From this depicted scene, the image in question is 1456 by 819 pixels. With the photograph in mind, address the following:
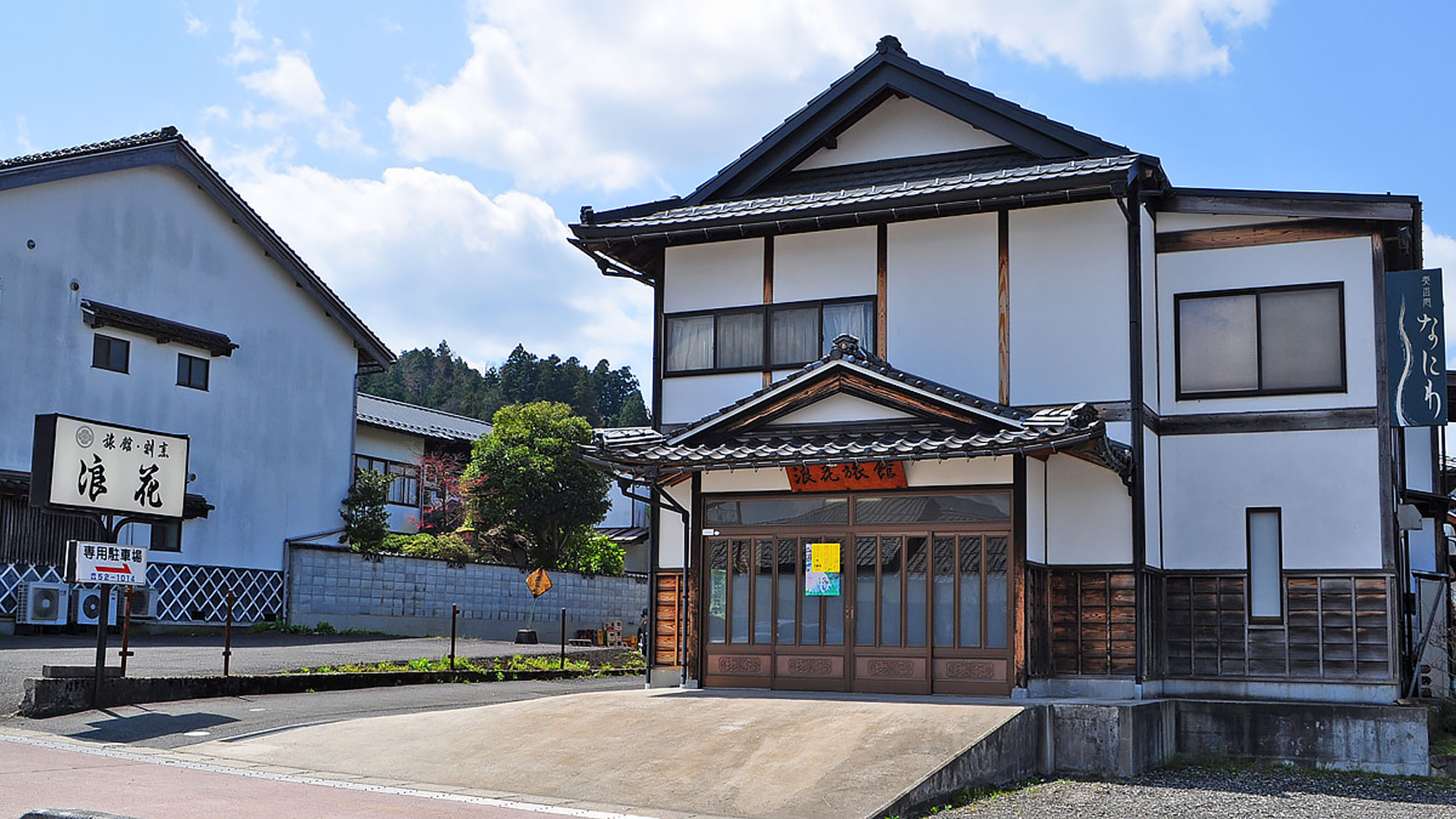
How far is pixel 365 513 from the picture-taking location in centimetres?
3306

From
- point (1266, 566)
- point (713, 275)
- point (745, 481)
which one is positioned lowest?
point (1266, 566)

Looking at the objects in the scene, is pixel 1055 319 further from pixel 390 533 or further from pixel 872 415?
pixel 390 533

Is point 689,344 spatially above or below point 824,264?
below

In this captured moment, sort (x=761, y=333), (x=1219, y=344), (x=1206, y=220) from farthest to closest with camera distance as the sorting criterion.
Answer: (x=761, y=333) < (x=1206, y=220) < (x=1219, y=344)

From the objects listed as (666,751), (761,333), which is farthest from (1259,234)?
(666,751)

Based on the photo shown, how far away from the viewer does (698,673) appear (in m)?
17.4

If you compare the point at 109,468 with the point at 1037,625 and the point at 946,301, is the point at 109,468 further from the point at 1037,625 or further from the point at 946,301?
the point at 1037,625

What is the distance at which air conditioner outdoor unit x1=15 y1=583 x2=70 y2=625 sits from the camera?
2548 centimetres

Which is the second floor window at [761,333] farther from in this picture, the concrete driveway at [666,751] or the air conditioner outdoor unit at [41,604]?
the air conditioner outdoor unit at [41,604]

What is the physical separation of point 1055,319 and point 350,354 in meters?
Result: 22.4

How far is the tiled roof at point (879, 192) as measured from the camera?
16641 mm

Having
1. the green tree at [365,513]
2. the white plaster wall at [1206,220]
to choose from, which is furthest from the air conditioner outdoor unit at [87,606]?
the white plaster wall at [1206,220]

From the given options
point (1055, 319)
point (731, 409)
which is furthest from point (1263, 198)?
point (731, 409)

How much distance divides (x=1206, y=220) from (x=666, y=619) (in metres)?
8.86
